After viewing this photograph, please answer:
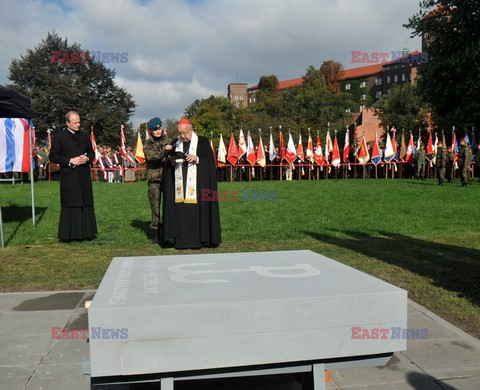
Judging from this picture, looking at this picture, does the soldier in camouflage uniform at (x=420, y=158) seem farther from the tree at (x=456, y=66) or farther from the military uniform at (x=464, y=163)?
the tree at (x=456, y=66)

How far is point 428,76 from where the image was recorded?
10883 mm

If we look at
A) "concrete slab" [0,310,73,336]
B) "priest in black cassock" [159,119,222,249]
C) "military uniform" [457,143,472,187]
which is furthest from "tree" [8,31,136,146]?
"concrete slab" [0,310,73,336]

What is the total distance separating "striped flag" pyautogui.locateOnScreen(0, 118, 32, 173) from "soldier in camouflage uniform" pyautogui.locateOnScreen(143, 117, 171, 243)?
23.7 feet

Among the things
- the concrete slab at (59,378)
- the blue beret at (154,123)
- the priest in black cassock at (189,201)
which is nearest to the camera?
the concrete slab at (59,378)

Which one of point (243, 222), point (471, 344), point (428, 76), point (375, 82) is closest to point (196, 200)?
point (243, 222)

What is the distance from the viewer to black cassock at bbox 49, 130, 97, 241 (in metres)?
8.72

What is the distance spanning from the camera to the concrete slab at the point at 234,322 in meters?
1.89

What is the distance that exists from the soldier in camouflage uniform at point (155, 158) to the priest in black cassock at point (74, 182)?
1230 millimetres


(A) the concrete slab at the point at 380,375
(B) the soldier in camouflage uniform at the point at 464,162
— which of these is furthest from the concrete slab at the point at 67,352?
(B) the soldier in camouflage uniform at the point at 464,162

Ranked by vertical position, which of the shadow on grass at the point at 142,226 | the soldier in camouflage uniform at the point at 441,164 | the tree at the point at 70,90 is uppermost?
the tree at the point at 70,90

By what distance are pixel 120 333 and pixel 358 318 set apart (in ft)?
3.47

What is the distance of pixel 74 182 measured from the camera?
28.7ft

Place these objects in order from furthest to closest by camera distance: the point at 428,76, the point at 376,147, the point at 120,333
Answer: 1. the point at 376,147
2. the point at 428,76
3. the point at 120,333

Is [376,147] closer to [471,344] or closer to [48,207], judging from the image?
[48,207]
